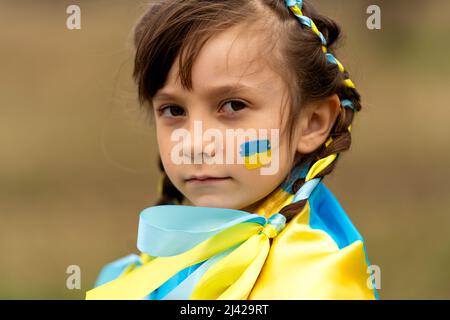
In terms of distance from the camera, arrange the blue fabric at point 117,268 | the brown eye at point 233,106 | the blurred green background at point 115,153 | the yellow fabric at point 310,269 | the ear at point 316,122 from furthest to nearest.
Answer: the blurred green background at point 115,153 → the blue fabric at point 117,268 → the ear at point 316,122 → the brown eye at point 233,106 → the yellow fabric at point 310,269

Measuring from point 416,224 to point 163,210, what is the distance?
89.6 inches

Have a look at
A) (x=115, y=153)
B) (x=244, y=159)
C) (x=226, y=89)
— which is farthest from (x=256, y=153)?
(x=115, y=153)

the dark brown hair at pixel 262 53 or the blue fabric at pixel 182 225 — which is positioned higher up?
the dark brown hair at pixel 262 53

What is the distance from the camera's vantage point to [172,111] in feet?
4.97

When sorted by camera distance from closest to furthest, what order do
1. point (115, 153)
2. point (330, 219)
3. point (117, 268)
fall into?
point (330, 219) → point (117, 268) → point (115, 153)

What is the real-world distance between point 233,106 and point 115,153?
2.62 m

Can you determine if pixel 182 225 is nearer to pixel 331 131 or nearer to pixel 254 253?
pixel 254 253

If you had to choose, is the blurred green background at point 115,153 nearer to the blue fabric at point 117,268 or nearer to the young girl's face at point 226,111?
the blue fabric at point 117,268

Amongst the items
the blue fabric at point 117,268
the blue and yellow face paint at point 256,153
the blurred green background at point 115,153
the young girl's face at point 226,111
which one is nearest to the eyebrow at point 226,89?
the young girl's face at point 226,111

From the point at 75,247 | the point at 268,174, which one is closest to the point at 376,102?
the point at 75,247

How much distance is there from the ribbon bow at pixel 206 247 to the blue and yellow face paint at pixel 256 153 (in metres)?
0.10

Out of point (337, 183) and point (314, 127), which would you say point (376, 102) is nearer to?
point (337, 183)

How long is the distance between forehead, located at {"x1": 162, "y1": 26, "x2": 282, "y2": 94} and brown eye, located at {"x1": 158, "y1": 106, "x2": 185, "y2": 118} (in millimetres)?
66

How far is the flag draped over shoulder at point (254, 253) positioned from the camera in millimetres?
1344
